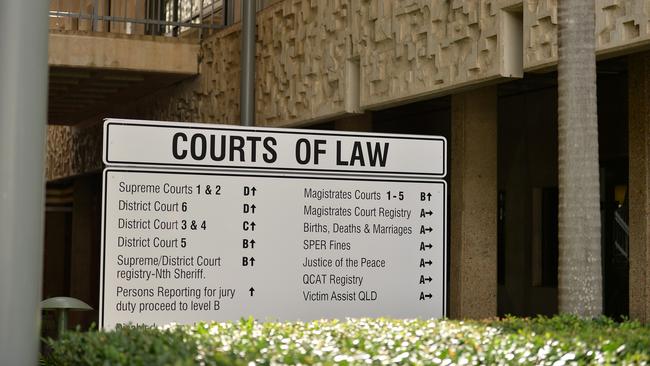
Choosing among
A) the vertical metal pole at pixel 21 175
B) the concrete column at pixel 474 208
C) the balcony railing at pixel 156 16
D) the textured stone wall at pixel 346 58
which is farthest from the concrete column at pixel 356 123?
the vertical metal pole at pixel 21 175

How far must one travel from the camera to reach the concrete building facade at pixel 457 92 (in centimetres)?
1127

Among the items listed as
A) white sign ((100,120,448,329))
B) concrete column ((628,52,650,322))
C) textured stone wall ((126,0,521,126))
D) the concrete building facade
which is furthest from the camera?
textured stone wall ((126,0,521,126))

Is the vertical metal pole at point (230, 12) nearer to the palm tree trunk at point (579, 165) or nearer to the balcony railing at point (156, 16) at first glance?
the balcony railing at point (156, 16)

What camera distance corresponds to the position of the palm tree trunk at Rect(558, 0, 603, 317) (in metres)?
7.39

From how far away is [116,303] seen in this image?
25.1ft

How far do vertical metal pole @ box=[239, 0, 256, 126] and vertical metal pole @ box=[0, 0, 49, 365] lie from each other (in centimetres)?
1045

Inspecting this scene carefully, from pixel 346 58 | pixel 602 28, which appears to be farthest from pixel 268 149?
pixel 346 58

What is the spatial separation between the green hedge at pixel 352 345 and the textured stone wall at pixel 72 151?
1824 cm

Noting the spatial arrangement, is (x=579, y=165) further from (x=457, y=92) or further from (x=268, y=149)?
(x=457, y=92)

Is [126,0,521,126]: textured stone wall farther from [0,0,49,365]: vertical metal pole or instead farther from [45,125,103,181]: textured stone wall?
[0,0,49,365]: vertical metal pole

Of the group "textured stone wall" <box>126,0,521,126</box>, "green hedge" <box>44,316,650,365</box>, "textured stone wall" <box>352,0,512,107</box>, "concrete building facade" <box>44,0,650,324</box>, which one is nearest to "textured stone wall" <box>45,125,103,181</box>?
"concrete building facade" <box>44,0,650,324</box>

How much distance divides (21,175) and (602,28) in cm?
569

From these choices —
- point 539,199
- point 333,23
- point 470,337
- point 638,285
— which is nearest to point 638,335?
point 470,337

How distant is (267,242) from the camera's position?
8117 mm
